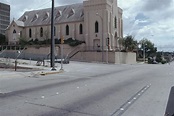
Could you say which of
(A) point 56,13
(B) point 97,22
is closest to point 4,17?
(A) point 56,13

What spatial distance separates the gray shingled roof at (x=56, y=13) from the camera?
74.4 m

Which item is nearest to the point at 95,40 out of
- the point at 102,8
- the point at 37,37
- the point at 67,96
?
the point at 102,8

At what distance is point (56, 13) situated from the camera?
8012cm

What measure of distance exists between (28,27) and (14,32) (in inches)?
188

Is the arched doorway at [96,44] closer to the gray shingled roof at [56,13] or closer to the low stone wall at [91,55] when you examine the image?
the low stone wall at [91,55]

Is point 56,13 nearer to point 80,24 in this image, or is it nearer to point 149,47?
point 80,24

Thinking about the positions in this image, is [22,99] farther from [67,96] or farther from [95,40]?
[95,40]

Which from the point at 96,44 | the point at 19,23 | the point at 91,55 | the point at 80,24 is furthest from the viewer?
the point at 19,23

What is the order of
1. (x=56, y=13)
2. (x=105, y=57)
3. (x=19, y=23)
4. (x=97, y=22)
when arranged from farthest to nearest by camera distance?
(x=19, y=23) < (x=56, y=13) < (x=97, y=22) < (x=105, y=57)

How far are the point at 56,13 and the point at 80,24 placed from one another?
11.7 m

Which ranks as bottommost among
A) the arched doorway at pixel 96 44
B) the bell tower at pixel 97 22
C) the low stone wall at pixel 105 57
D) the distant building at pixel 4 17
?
the low stone wall at pixel 105 57

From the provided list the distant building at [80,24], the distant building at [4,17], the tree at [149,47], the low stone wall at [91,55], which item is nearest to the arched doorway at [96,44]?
the distant building at [80,24]

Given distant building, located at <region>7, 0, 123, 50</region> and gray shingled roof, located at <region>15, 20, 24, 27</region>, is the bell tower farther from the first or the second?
gray shingled roof, located at <region>15, 20, 24, 27</region>

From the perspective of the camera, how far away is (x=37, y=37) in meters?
80.6
